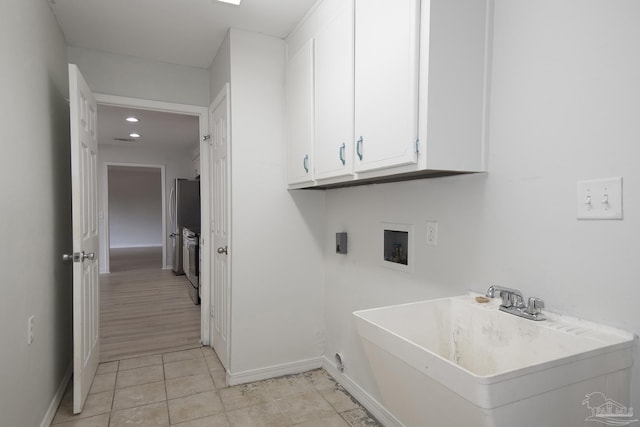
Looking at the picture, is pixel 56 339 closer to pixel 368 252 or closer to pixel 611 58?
pixel 368 252

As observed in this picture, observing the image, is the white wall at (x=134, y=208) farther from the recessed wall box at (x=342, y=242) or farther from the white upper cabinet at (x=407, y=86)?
the white upper cabinet at (x=407, y=86)

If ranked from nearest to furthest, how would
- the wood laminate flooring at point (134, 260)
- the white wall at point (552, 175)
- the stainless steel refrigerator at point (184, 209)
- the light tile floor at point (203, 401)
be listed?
the white wall at point (552, 175) → the light tile floor at point (203, 401) → the stainless steel refrigerator at point (184, 209) → the wood laminate flooring at point (134, 260)

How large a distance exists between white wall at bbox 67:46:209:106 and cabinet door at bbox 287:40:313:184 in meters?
1.07

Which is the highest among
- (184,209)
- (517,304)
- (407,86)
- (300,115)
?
(300,115)

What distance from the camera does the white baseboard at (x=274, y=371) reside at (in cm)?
252

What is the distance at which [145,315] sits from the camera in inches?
164

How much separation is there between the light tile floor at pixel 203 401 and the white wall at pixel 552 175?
1036 mm

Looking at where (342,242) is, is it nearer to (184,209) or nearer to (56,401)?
(56,401)

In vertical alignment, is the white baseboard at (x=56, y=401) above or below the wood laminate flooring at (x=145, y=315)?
above

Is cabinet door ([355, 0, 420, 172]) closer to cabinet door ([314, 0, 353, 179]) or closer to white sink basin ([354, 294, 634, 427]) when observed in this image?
cabinet door ([314, 0, 353, 179])

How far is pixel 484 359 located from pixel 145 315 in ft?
12.8

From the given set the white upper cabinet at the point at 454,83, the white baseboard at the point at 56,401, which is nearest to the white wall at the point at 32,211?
the white baseboard at the point at 56,401

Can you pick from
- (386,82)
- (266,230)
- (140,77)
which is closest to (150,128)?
(140,77)

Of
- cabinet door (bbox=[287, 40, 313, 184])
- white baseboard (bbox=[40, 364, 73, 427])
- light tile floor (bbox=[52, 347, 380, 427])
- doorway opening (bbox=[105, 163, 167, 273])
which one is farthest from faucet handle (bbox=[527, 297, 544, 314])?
doorway opening (bbox=[105, 163, 167, 273])
